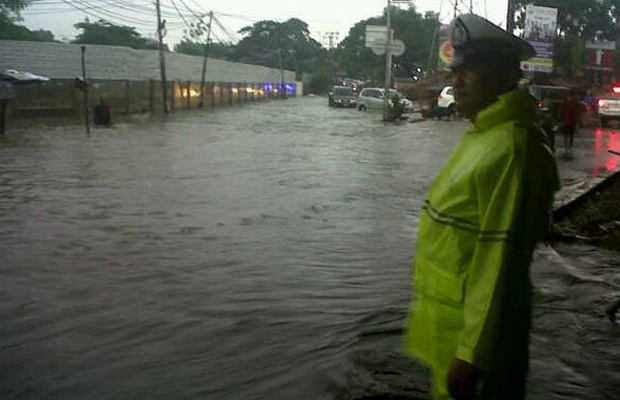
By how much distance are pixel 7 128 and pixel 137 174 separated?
13.1m

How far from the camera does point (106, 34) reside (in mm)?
64750

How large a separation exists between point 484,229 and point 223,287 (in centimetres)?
434

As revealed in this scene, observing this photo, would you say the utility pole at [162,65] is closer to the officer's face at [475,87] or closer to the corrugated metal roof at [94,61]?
the corrugated metal roof at [94,61]

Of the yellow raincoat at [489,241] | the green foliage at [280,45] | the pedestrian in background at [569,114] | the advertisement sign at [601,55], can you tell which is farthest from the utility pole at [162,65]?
the green foliage at [280,45]

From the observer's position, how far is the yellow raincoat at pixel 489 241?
1.89m

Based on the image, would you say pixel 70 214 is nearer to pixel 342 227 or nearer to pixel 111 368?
pixel 342 227

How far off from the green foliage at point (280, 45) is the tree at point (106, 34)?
129 ft

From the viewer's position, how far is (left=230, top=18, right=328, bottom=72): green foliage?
107294 mm

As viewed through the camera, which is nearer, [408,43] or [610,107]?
[610,107]

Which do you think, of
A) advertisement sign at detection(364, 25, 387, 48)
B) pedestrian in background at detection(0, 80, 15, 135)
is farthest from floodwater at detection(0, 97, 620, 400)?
advertisement sign at detection(364, 25, 387, 48)

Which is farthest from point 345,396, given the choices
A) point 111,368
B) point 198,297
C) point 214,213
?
point 214,213

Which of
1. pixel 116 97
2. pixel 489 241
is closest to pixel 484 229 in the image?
pixel 489 241

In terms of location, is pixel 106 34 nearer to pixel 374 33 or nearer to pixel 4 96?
pixel 374 33

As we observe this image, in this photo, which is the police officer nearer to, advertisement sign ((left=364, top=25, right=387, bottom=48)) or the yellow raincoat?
the yellow raincoat
